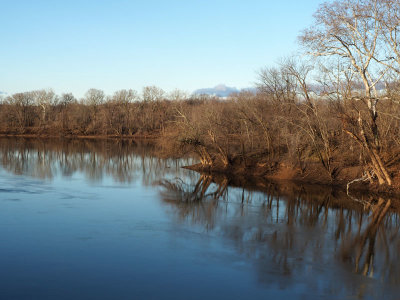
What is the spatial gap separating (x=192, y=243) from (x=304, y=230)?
5052 millimetres

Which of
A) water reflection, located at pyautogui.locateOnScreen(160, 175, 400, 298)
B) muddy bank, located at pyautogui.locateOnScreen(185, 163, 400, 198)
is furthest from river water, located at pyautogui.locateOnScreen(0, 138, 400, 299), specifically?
muddy bank, located at pyautogui.locateOnScreen(185, 163, 400, 198)

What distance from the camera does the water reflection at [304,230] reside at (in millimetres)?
11383

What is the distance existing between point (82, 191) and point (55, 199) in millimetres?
2829

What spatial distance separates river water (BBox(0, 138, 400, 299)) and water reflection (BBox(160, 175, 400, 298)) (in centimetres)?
5

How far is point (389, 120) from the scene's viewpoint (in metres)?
25.5

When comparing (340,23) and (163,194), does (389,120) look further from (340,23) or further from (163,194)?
(163,194)

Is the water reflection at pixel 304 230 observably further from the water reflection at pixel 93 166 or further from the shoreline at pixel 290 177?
the water reflection at pixel 93 166

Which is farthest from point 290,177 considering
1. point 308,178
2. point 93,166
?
point 93,166

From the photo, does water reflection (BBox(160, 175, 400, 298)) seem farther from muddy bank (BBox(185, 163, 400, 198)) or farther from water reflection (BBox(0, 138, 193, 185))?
water reflection (BBox(0, 138, 193, 185))

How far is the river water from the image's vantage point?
34.2 ft

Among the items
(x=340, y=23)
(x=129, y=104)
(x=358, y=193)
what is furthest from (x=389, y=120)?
(x=129, y=104)

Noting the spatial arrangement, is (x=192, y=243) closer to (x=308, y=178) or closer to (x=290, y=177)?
(x=308, y=178)

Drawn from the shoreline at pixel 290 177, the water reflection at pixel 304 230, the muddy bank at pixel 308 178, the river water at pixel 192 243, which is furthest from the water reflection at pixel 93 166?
the water reflection at pixel 304 230

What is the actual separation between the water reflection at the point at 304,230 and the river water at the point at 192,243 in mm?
47
